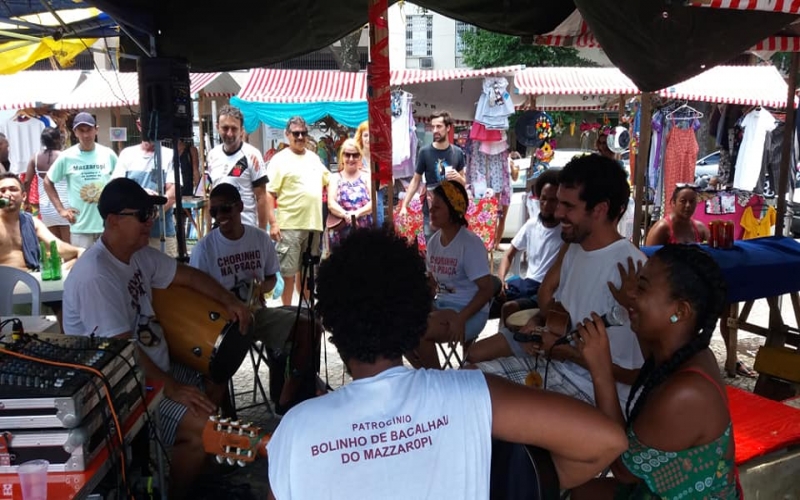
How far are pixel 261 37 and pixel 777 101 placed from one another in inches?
357

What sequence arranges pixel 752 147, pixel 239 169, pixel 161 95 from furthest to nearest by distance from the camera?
pixel 752 147, pixel 239 169, pixel 161 95

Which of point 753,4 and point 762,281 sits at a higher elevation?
point 753,4

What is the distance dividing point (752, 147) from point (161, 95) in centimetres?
962

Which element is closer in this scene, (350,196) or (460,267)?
(460,267)

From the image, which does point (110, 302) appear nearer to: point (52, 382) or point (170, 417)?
point (170, 417)

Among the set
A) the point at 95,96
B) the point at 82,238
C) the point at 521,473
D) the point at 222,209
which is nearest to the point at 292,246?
the point at 82,238

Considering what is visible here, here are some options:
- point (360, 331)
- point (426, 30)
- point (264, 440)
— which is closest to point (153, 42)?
point (264, 440)

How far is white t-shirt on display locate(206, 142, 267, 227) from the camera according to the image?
645cm

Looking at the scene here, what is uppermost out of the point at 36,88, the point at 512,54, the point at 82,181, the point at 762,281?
the point at 512,54

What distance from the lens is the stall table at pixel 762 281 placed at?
447 cm

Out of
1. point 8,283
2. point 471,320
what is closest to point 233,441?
point 471,320

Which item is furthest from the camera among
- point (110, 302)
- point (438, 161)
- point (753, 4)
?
point (438, 161)

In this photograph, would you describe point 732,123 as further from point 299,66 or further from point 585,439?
point 299,66

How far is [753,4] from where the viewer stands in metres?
2.63
